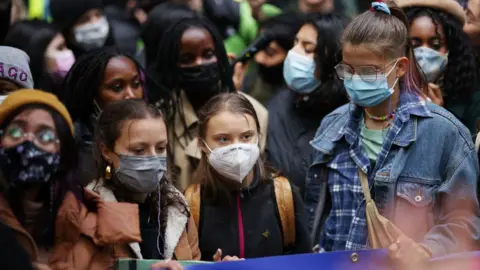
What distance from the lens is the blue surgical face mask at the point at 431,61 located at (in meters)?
8.39

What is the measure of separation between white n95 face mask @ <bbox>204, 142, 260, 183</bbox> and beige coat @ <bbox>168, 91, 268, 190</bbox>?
0.98m

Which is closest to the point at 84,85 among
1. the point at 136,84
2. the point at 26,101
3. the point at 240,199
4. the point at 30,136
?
the point at 136,84

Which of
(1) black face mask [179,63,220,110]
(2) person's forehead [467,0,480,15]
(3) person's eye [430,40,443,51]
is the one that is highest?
(2) person's forehead [467,0,480,15]

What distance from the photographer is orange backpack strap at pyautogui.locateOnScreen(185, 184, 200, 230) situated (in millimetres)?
6805

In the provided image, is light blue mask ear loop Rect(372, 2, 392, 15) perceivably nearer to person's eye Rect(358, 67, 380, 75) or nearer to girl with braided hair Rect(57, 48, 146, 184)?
person's eye Rect(358, 67, 380, 75)

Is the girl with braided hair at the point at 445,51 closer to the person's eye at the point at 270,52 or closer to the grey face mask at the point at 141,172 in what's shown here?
the person's eye at the point at 270,52

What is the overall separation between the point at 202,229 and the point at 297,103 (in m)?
2.27

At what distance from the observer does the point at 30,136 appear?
5703 mm

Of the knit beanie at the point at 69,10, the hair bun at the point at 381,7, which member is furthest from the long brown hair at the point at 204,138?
the knit beanie at the point at 69,10

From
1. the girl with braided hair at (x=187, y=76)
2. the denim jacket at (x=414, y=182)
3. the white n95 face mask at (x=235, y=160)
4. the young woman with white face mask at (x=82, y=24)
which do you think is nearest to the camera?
the denim jacket at (x=414, y=182)

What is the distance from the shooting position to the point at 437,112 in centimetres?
680

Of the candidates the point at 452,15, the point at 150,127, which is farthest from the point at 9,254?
the point at 452,15

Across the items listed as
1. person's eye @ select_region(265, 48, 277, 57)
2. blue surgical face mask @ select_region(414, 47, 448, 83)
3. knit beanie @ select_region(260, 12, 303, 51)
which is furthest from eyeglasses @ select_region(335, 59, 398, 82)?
person's eye @ select_region(265, 48, 277, 57)

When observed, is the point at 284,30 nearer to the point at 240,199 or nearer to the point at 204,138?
the point at 204,138
